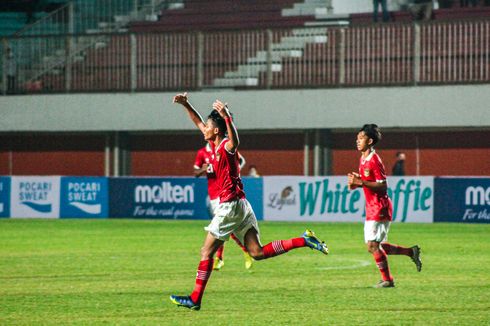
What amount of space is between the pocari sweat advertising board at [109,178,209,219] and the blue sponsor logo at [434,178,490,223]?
23.4 feet

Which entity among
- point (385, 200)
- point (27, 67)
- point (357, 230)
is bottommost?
point (357, 230)

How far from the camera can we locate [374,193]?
1477 cm

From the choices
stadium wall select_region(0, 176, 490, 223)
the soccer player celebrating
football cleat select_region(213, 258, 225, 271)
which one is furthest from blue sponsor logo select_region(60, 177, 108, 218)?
the soccer player celebrating

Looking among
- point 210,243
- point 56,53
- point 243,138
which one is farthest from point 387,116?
point 210,243

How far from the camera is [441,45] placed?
36.5 metres

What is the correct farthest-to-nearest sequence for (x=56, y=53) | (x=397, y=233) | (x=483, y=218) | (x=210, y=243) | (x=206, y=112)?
1. (x=56, y=53)
2. (x=206, y=112)
3. (x=483, y=218)
4. (x=397, y=233)
5. (x=210, y=243)

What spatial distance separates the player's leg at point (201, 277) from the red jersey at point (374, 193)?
317cm

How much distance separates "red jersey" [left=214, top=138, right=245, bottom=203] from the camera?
12.3 metres

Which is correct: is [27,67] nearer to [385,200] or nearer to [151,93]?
[151,93]

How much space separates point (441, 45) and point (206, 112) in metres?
8.48

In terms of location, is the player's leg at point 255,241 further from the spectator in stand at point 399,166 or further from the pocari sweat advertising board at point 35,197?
the pocari sweat advertising board at point 35,197

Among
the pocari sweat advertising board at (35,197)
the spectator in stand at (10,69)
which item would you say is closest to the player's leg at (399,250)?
the pocari sweat advertising board at (35,197)

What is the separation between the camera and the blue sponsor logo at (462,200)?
31.3m

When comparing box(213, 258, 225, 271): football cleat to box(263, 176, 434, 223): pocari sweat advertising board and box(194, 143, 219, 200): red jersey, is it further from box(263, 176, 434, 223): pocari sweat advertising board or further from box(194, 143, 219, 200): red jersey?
box(263, 176, 434, 223): pocari sweat advertising board
